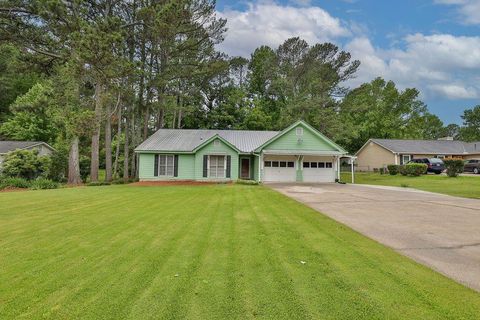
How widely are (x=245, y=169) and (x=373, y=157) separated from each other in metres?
24.5

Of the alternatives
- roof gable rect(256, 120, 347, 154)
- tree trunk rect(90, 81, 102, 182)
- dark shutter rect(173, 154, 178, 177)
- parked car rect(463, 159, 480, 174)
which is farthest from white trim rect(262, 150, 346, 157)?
parked car rect(463, 159, 480, 174)

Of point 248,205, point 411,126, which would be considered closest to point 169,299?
point 248,205

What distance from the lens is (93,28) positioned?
15.8 meters

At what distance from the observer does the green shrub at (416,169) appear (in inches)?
1091

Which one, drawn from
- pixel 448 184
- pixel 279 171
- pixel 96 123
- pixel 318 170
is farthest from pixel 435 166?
pixel 96 123

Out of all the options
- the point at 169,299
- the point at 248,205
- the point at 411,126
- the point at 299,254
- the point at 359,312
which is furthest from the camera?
the point at 411,126

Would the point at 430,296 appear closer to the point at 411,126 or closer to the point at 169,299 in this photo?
the point at 169,299

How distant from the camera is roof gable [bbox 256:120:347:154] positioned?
76.5 ft

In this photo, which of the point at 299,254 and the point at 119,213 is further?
the point at 119,213

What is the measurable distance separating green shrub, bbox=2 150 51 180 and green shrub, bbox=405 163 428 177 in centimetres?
3068

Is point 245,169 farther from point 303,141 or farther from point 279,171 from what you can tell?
point 303,141

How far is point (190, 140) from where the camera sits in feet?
83.6

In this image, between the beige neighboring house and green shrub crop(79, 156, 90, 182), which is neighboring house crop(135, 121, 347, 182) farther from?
the beige neighboring house

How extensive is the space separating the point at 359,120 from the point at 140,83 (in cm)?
3666
